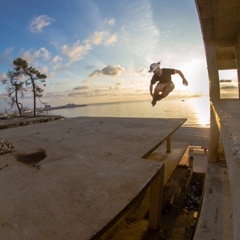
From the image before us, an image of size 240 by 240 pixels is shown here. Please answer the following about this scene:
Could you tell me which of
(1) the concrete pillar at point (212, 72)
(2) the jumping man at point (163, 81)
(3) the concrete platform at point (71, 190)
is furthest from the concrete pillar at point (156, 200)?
(1) the concrete pillar at point (212, 72)

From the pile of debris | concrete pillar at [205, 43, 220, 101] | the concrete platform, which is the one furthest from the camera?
concrete pillar at [205, 43, 220, 101]

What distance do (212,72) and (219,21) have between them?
10.8ft

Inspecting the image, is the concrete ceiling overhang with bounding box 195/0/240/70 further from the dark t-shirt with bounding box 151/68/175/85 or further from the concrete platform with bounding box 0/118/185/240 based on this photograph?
the concrete platform with bounding box 0/118/185/240

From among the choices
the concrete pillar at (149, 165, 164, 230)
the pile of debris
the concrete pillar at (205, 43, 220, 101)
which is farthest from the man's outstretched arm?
the pile of debris

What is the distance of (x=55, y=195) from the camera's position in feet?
9.45

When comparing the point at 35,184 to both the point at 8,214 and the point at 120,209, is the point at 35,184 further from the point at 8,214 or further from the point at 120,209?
the point at 120,209

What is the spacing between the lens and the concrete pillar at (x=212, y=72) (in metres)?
7.72

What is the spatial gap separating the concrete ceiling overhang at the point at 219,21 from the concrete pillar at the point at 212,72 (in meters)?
0.24

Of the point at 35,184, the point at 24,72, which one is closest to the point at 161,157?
the point at 35,184

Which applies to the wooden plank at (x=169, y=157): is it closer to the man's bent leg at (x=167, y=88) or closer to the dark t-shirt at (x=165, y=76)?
the man's bent leg at (x=167, y=88)

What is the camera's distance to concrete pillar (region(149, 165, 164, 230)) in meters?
4.19

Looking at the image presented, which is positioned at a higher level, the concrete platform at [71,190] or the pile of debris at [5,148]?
the pile of debris at [5,148]

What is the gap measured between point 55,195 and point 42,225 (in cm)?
68

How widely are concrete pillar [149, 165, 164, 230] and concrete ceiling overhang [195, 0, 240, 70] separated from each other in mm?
3977
